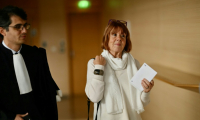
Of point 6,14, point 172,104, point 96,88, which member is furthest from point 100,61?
point 172,104

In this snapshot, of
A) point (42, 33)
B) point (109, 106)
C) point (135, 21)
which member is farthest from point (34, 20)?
point (109, 106)

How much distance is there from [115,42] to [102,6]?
12.9 feet

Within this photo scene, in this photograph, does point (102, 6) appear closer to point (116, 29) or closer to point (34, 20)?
point (34, 20)

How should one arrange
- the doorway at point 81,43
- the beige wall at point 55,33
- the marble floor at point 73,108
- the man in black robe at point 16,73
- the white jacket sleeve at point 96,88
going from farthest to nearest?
the doorway at point 81,43, the beige wall at point 55,33, the marble floor at point 73,108, the white jacket sleeve at point 96,88, the man in black robe at point 16,73

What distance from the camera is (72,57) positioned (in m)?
5.24

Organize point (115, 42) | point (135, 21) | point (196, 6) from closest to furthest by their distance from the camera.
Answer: point (115, 42) → point (196, 6) → point (135, 21)

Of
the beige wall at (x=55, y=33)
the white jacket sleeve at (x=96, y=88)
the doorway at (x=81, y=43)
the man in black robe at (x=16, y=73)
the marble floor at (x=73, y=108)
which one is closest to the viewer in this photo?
the man in black robe at (x=16, y=73)

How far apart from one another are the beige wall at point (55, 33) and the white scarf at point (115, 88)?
3.65m

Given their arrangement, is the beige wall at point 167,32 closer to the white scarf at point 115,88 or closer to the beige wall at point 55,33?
the white scarf at point 115,88

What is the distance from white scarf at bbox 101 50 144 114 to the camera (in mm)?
1459

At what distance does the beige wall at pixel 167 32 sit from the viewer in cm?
200

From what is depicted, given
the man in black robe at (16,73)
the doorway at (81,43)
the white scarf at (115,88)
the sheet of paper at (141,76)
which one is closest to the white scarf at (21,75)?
the man in black robe at (16,73)

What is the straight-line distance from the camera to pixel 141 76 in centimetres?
146

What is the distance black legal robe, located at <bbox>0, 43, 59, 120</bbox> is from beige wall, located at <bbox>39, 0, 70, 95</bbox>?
3.64 meters
